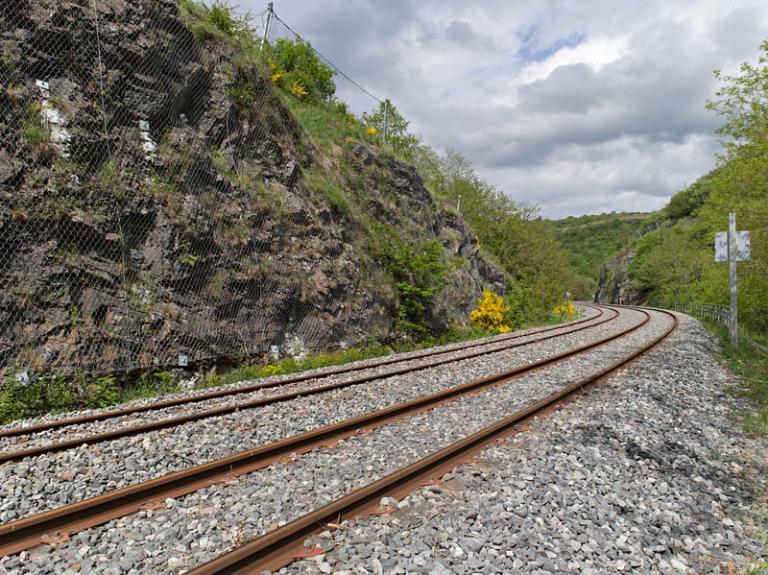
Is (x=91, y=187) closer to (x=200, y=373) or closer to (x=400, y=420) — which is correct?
(x=200, y=373)

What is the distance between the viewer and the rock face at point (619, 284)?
63344mm

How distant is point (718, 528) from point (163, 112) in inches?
473

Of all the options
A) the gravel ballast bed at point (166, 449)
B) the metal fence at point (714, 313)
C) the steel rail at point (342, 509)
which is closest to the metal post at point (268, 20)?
the gravel ballast bed at point (166, 449)

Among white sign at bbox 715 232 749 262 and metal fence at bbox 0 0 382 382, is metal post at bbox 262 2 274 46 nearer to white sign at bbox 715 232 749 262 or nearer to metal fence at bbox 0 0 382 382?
metal fence at bbox 0 0 382 382

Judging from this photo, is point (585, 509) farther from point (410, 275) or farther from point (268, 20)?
point (268, 20)

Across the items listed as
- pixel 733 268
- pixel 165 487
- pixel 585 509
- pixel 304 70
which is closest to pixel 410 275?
pixel 733 268

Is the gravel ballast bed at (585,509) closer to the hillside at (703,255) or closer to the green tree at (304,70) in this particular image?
the hillside at (703,255)

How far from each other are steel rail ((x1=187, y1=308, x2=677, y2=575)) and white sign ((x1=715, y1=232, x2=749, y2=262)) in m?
11.4

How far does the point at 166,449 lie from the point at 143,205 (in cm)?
621

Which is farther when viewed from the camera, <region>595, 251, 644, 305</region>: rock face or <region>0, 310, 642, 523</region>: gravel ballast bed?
<region>595, 251, 644, 305</region>: rock face

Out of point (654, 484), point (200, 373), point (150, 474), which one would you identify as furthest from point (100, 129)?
point (654, 484)

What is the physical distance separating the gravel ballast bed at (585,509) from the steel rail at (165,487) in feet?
5.11

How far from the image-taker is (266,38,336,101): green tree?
2150 centimetres

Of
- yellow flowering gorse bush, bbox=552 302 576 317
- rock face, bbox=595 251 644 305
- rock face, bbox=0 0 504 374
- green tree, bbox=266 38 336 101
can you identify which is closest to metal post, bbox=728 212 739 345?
rock face, bbox=0 0 504 374
